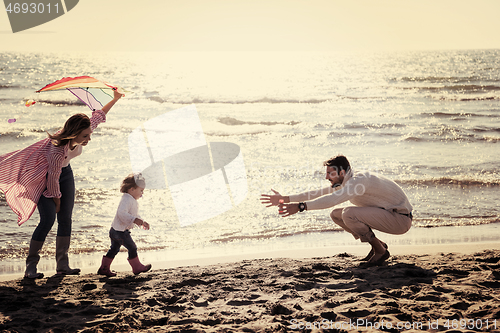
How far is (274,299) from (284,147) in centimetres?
→ 1120

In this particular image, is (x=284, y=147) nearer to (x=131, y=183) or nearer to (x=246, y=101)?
(x=131, y=183)

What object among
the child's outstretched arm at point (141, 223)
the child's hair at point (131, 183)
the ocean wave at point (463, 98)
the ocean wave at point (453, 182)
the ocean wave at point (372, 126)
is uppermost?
the ocean wave at point (463, 98)

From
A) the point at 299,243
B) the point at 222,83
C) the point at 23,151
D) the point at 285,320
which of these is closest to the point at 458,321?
the point at 285,320

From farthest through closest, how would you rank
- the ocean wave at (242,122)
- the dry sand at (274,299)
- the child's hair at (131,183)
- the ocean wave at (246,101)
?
the ocean wave at (246,101) → the ocean wave at (242,122) → the child's hair at (131,183) → the dry sand at (274,299)

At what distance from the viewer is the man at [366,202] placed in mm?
4258

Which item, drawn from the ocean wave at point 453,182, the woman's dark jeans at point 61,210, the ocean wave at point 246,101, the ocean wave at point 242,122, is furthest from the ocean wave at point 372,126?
the woman's dark jeans at point 61,210

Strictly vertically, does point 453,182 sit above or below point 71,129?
below

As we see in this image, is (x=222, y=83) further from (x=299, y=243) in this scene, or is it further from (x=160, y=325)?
(x=160, y=325)

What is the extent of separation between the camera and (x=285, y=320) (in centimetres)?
319

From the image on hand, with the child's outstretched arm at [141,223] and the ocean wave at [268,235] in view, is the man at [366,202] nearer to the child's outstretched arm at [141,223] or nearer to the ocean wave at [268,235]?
the child's outstretched arm at [141,223]

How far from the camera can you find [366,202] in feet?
14.6

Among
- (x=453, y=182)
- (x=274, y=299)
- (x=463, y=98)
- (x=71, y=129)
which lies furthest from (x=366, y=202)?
(x=463, y=98)

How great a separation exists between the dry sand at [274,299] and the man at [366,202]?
40cm

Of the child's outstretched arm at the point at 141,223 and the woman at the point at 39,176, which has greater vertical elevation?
the woman at the point at 39,176
